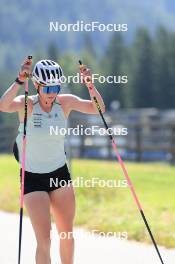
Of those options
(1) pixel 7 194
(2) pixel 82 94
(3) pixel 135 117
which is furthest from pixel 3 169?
(2) pixel 82 94

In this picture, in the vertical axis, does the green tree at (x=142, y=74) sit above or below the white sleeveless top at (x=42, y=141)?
above

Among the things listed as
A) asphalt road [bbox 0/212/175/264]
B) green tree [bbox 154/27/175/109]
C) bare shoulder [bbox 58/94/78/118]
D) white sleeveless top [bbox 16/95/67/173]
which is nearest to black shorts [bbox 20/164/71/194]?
white sleeveless top [bbox 16/95/67/173]

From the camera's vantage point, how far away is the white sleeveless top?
604cm

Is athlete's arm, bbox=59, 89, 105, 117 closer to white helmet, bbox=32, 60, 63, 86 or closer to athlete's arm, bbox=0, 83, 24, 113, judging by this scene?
white helmet, bbox=32, 60, 63, 86

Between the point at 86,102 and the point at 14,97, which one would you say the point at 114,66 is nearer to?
the point at 86,102

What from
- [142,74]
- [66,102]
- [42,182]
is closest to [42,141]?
[42,182]

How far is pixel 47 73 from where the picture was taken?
6.08 meters

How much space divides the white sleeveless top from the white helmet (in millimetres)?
149

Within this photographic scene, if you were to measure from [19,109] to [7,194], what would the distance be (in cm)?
765

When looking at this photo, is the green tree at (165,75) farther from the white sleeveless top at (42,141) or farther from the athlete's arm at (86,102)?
the white sleeveless top at (42,141)

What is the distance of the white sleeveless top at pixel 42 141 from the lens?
6.04 m

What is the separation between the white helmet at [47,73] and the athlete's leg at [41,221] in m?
0.79

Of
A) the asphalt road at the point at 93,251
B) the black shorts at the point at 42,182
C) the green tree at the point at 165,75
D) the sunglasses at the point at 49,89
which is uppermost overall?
the green tree at the point at 165,75

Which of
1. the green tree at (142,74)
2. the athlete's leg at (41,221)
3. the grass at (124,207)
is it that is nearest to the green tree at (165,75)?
the green tree at (142,74)
